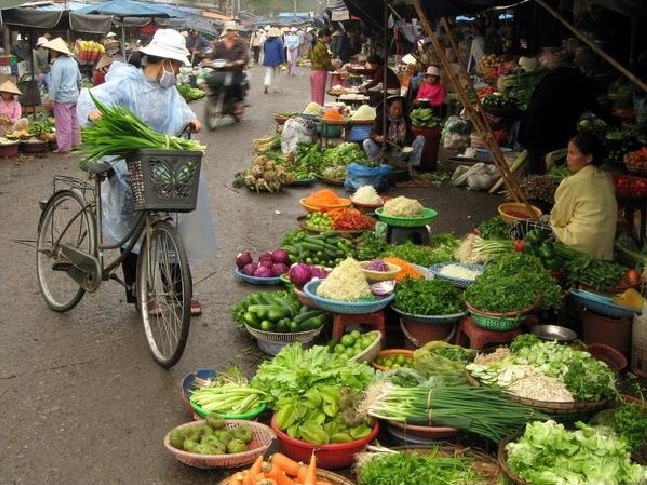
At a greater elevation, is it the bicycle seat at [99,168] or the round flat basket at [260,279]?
the bicycle seat at [99,168]

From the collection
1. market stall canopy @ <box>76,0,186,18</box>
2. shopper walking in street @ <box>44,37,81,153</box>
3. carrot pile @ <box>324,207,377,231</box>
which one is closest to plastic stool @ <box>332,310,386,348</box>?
carrot pile @ <box>324,207,377,231</box>

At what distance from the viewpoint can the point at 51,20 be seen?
1756 centimetres

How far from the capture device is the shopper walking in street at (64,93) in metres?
14.2

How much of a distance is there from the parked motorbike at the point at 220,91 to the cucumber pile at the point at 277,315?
11779 millimetres

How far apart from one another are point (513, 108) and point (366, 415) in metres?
8.47

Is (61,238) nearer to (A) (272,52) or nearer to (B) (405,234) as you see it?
(B) (405,234)

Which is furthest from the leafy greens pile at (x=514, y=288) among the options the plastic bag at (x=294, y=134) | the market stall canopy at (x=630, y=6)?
the plastic bag at (x=294, y=134)

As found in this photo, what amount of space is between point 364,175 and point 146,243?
5932 millimetres

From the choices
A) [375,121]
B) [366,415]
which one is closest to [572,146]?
[366,415]

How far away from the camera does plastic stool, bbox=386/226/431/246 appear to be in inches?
292

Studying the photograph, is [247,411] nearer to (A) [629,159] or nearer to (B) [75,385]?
(B) [75,385]

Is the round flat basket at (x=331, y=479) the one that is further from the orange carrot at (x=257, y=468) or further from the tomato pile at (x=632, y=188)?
the tomato pile at (x=632, y=188)

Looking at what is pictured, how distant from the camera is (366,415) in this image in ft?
13.4

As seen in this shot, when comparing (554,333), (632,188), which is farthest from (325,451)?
(632,188)
